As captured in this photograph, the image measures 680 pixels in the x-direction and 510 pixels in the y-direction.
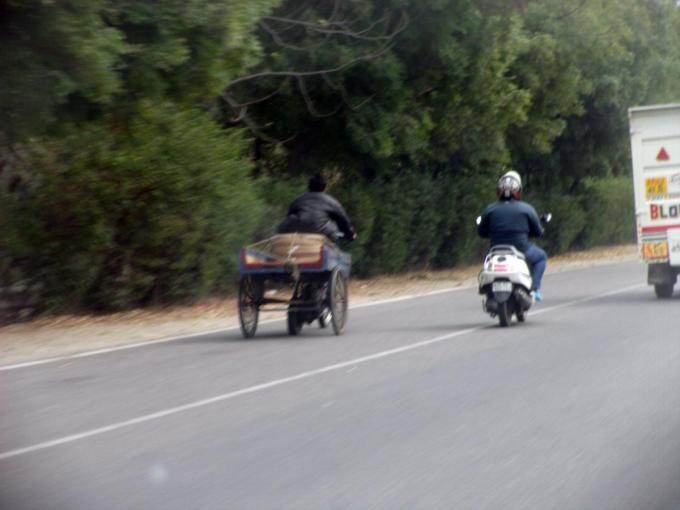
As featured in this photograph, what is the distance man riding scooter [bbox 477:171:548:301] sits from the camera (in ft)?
55.4

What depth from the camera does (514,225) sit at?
16.9 metres

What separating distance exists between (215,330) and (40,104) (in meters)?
4.32

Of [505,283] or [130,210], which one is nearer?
[505,283]

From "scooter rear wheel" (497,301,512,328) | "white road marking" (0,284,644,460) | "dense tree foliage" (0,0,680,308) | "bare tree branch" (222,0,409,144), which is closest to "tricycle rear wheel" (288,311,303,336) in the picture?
"white road marking" (0,284,644,460)

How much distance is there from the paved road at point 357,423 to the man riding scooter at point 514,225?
1.11 meters

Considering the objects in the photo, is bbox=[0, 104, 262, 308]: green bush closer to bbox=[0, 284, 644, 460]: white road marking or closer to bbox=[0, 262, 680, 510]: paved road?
bbox=[0, 262, 680, 510]: paved road

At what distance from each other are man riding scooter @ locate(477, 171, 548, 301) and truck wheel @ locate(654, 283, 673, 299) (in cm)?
443

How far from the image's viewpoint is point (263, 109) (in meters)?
26.8

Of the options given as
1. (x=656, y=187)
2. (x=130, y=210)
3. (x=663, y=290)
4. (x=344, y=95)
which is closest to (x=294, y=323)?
(x=130, y=210)

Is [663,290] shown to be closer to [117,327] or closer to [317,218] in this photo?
[317,218]

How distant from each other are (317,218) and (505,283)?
2544 mm

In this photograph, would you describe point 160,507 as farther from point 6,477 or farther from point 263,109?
point 263,109

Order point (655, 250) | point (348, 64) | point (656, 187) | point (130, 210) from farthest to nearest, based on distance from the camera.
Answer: point (348, 64) < point (656, 187) < point (655, 250) < point (130, 210)

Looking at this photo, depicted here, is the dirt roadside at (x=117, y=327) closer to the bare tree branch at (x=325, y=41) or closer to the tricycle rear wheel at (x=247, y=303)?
the tricycle rear wheel at (x=247, y=303)
